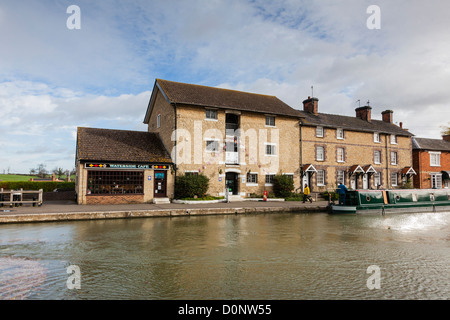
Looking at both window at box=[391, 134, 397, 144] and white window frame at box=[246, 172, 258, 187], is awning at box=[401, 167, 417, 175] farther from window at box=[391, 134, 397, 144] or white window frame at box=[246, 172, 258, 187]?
white window frame at box=[246, 172, 258, 187]

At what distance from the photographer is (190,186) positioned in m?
19.3

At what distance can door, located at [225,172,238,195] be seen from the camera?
22.3 m

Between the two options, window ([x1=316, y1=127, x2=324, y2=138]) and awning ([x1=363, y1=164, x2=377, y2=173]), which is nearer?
window ([x1=316, y1=127, x2=324, y2=138])

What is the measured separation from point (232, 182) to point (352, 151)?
12069mm

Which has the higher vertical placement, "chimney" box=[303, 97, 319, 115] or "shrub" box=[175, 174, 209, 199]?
"chimney" box=[303, 97, 319, 115]

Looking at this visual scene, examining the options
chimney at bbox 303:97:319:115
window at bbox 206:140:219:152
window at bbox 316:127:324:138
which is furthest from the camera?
chimney at bbox 303:97:319:115

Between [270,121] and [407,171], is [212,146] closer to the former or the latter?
[270,121]

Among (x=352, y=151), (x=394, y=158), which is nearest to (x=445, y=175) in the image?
(x=394, y=158)

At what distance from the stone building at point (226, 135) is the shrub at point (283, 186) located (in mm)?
702

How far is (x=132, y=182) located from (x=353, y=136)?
19569mm

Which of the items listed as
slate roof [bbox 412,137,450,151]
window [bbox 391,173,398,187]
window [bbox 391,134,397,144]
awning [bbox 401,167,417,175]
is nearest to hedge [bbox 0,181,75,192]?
window [bbox 391,173,398,187]

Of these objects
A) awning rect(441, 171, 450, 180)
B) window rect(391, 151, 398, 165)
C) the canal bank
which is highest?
window rect(391, 151, 398, 165)
